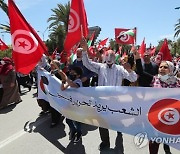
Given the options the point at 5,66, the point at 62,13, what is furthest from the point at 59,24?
the point at 5,66

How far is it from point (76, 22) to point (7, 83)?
4.86 meters

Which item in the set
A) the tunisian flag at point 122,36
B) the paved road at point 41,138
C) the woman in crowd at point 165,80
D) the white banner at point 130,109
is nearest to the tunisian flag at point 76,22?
the white banner at point 130,109

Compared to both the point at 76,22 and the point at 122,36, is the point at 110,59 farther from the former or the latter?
the point at 122,36

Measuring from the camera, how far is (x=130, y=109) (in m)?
4.29

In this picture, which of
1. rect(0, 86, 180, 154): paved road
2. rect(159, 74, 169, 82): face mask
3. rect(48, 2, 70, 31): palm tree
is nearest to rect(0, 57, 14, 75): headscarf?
rect(0, 86, 180, 154): paved road

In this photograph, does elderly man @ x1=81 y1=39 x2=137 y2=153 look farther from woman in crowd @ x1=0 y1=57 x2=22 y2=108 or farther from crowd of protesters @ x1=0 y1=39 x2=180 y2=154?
woman in crowd @ x1=0 y1=57 x2=22 y2=108

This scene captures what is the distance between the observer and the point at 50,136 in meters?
6.02

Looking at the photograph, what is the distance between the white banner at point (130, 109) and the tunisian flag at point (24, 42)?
81 cm

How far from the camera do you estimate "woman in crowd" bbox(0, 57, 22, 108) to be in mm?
9484

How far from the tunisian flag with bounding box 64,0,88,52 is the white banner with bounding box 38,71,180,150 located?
1.15 metres

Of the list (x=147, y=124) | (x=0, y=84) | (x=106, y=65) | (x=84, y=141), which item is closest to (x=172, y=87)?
(x=147, y=124)

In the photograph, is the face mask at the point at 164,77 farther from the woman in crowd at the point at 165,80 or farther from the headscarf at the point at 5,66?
the headscarf at the point at 5,66

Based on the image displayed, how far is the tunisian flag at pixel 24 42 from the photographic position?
5141 millimetres

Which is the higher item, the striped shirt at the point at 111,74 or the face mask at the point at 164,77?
the face mask at the point at 164,77
